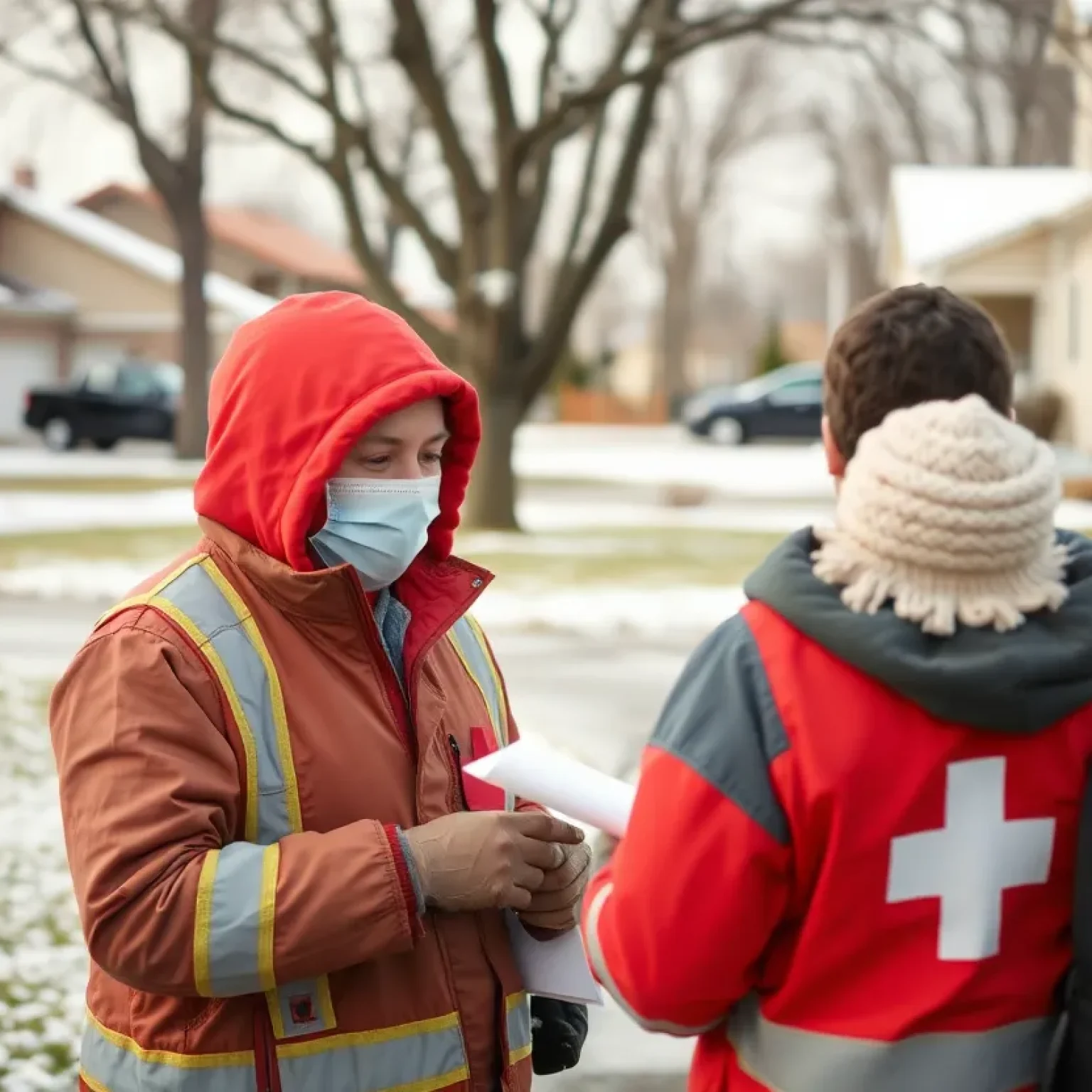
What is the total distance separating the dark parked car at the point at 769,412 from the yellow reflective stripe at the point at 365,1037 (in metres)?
37.7

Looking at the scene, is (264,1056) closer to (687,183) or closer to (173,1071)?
(173,1071)

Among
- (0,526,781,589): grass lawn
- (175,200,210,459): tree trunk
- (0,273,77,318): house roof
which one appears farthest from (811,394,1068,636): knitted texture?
(0,273,77,318): house roof

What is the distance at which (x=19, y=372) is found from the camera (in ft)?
144

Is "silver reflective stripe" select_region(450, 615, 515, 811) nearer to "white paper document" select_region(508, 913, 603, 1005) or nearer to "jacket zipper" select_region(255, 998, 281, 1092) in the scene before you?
"white paper document" select_region(508, 913, 603, 1005)

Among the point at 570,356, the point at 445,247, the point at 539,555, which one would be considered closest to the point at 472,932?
the point at 539,555

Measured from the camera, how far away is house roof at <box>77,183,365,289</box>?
5712 centimetres

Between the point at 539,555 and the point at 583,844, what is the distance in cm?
1331

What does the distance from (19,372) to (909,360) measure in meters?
44.5

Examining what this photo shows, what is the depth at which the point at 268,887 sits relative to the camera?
6.67 feet

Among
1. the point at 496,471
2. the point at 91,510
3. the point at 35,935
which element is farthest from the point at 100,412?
the point at 35,935

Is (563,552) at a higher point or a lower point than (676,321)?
lower

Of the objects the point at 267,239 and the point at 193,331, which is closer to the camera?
the point at 193,331

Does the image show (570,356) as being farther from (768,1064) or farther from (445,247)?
(768,1064)

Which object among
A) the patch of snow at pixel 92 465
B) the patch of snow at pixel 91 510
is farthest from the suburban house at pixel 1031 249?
the patch of snow at pixel 92 465
